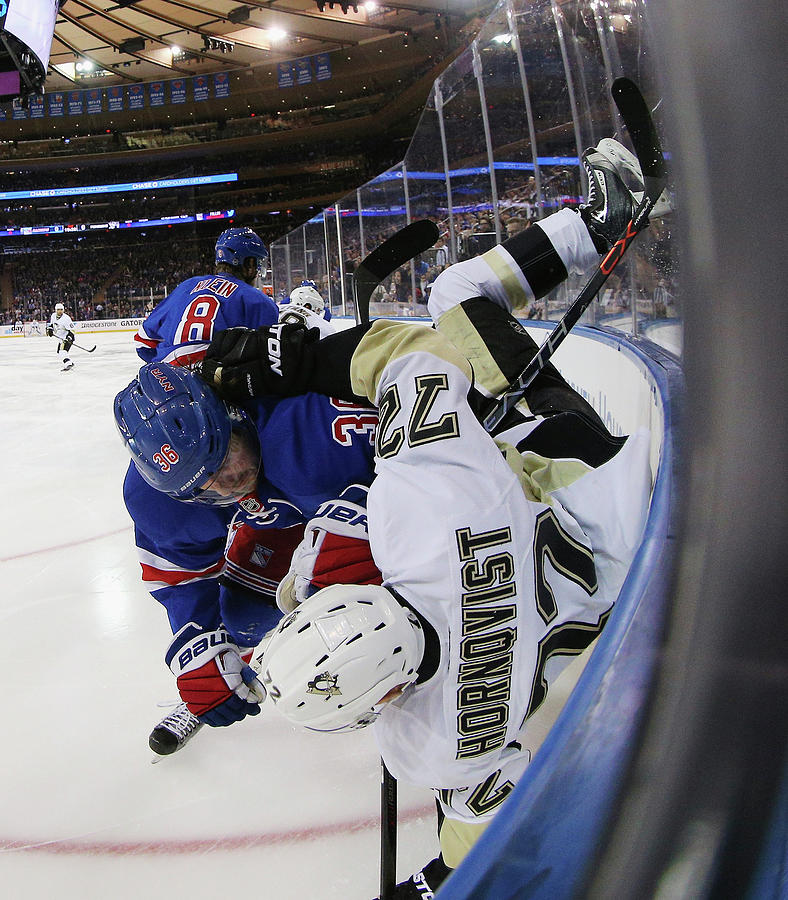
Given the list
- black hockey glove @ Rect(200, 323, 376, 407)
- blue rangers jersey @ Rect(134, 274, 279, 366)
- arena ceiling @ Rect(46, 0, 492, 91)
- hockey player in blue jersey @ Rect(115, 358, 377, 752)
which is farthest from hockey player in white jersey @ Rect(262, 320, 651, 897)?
arena ceiling @ Rect(46, 0, 492, 91)

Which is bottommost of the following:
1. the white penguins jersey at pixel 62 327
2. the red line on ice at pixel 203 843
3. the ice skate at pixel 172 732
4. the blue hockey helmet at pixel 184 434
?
the red line on ice at pixel 203 843

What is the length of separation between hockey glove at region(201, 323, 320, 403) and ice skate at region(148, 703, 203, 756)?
703mm

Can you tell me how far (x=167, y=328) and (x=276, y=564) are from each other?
125cm

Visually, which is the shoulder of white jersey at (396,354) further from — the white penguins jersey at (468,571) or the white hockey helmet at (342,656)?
the white hockey helmet at (342,656)

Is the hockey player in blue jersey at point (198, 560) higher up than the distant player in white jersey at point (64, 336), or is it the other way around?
the distant player in white jersey at point (64, 336)

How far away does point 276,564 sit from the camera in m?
1.74

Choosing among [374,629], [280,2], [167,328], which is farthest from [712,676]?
[280,2]

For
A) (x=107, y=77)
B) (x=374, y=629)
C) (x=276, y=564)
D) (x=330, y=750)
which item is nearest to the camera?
(x=374, y=629)

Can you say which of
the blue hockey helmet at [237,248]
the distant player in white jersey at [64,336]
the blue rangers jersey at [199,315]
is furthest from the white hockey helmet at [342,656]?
the distant player in white jersey at [64,336]

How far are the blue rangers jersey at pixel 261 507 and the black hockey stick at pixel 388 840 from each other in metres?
0.50

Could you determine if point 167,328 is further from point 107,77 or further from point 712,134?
point 107,77

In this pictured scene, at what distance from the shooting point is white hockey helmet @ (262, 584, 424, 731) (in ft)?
2.63

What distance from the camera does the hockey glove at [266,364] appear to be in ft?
4.01

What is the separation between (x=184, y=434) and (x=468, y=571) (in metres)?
0.58
